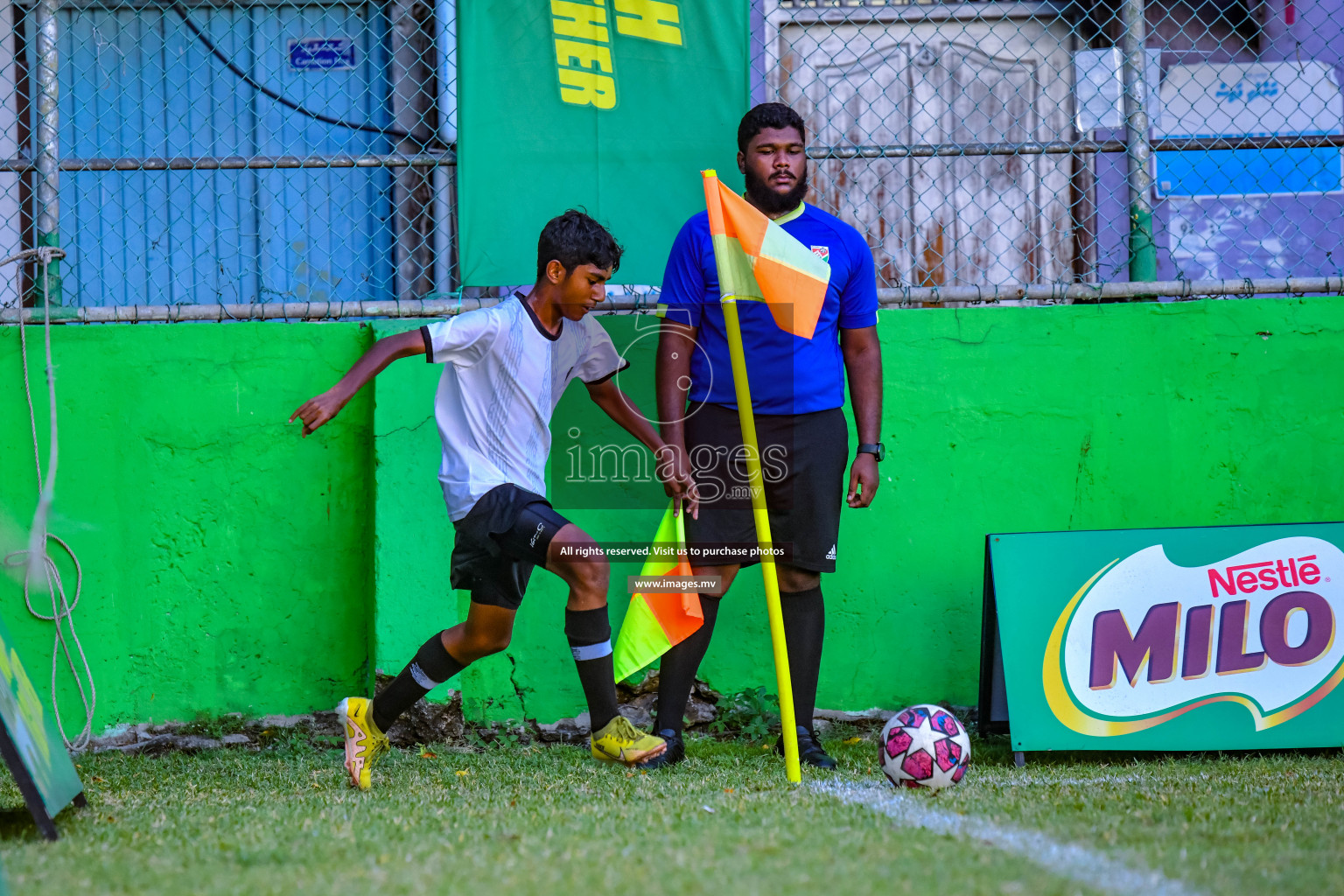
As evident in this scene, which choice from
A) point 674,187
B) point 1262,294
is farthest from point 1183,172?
point 674,187

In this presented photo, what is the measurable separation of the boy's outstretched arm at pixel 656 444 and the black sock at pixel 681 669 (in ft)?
1.08

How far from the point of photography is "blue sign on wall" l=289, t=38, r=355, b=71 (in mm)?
5746

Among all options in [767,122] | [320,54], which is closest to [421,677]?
[767,122]

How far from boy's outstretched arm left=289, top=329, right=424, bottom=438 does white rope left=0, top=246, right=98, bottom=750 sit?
5.02 ft

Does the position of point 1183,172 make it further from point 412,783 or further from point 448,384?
point 412,783

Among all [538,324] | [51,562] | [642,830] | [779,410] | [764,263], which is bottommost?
[642,830]

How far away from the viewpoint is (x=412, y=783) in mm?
3580

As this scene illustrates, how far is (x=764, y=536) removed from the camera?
3535 millimetres

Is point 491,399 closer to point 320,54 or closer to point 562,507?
point 562,507

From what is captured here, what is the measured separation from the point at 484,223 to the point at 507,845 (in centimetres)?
252

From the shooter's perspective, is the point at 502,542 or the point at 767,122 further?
the point at 767,122

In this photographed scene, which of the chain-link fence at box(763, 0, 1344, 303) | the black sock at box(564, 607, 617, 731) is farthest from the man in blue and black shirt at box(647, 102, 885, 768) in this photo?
the chain-link fence at box(763, 0, 1344, 303)

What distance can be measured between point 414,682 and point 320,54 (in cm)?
342

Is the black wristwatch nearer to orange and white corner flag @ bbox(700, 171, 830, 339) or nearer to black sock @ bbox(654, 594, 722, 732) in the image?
orange and white corner flag @ bbox(700, 171, 830, 339)
